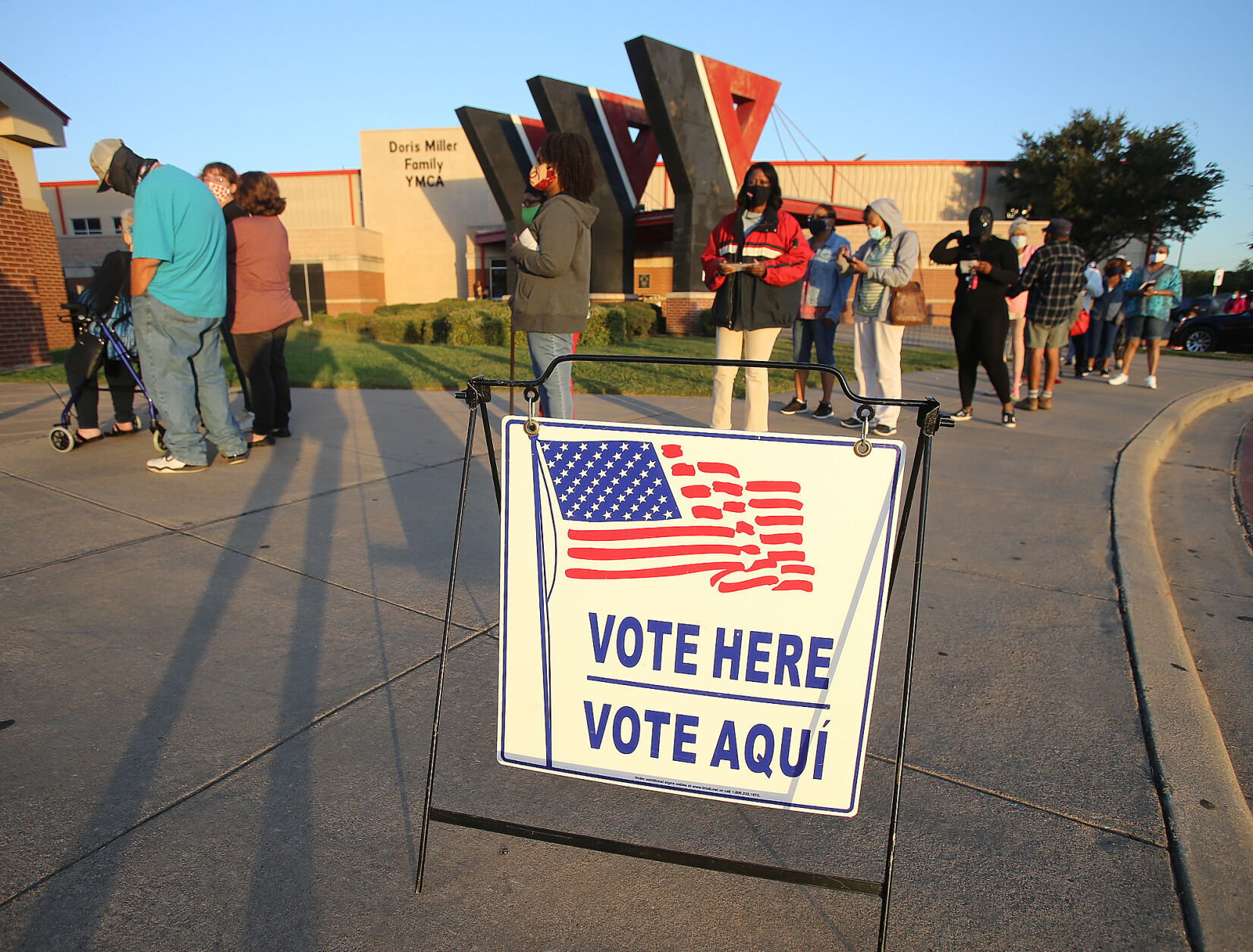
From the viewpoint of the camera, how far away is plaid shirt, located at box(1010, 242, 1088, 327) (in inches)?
309

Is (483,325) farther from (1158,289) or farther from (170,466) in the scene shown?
(170,466)

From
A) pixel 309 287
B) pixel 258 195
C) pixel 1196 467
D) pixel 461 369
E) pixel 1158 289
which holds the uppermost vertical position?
pixel 258 195

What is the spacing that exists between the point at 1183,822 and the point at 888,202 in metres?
5.37

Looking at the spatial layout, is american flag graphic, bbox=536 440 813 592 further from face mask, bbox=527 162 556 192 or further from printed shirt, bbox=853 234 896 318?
printed shirt, bbox=853 234 896 318

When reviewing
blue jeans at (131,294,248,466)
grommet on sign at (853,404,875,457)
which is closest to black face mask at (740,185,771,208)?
blue jeans at (131,294,248,466)

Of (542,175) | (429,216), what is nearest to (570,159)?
(542,175)

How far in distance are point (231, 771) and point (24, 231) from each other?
14051 millimetres

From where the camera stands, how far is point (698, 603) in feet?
5.74

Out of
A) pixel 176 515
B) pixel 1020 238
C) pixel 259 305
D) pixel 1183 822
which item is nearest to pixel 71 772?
pixel 176 515

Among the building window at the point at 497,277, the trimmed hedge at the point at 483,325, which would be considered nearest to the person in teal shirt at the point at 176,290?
the trimmed hedge at the point at 483,325

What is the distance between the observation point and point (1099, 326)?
491 inches

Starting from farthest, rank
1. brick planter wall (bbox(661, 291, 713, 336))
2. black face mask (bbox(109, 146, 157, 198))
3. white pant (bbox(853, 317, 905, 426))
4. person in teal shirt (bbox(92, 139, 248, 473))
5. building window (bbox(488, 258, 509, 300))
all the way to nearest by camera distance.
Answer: building window (bbox(488, 258, 509, 300)) → brick planter wall (bbox(661, 291, 713, 336)) → white pant (bbox(853, 317, 905, 426)) → black face mask (bbox(109, 146, 157, 198)) → person in teal shirt (bbox(92, 139, 248, 473))

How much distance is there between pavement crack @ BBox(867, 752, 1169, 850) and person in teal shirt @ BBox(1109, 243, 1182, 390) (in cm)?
1028

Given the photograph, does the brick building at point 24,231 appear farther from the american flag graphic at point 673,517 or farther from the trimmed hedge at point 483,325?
the american flag graphic at point 673,517
